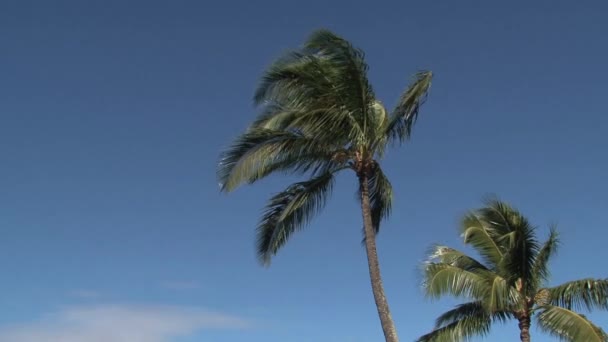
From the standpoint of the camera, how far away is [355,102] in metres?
17.8

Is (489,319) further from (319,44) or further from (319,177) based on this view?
(319,44)

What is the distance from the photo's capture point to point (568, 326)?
1983 centimetres

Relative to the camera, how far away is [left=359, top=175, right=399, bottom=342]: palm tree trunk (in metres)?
16.3

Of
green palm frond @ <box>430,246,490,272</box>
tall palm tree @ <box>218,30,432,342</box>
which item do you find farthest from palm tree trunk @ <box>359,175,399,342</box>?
green palm frond @ <box>430,246,490,272</box>

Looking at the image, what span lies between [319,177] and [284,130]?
146 cm

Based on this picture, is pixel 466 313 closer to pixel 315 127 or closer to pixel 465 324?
pixel 465 324

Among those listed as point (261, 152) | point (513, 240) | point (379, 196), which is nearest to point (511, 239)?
point (513, 240)

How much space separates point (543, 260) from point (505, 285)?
72.4 inches

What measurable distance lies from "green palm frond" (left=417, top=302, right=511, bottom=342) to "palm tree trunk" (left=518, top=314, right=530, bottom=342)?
1.42 ft

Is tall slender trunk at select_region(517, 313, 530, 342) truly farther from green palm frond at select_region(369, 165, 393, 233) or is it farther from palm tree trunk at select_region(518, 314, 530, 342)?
green palm frond at select_region(369, 165, 393, 233)

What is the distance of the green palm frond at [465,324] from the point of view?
21078 mm

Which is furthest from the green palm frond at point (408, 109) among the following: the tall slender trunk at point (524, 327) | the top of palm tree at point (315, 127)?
the tall slender trunk at point (524, 327)

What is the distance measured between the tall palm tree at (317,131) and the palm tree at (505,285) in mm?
3520

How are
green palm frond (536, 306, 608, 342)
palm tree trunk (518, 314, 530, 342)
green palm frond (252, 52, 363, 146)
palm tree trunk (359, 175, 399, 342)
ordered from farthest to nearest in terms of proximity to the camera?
palm tree trunk (518, 314, 530, 342) < green palm frond (536, 306, 608, 342) < green palm frond (252, 52, 363, 146) < palm tree trunk (359, 175, 399, 342)
